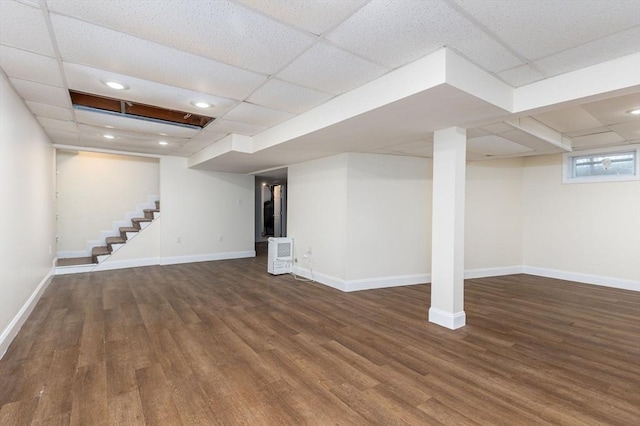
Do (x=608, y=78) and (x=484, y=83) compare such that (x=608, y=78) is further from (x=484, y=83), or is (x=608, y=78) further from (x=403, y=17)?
(x=403, y=17)

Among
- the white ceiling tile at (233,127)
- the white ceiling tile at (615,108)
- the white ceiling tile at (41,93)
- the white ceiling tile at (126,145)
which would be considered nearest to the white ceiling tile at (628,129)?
the white ceiling tile at (615,108)

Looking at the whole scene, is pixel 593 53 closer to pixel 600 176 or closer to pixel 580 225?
A: pixel 600 176

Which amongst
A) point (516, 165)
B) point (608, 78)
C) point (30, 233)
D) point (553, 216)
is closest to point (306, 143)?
point (608, 78)

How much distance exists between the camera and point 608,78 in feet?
7.22

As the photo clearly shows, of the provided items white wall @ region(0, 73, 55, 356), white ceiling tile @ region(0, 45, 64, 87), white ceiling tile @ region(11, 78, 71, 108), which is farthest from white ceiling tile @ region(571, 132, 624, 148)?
white wall @ region(0, 73, 55, 356)

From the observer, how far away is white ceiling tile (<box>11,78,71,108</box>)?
277 centimetres

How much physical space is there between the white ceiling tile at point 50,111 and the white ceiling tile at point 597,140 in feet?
22.8

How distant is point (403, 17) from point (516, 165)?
5636 millimetres

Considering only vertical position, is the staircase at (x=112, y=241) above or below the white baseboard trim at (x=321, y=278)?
→ above

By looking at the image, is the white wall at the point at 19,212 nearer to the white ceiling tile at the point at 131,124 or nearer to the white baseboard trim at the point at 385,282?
the white ceiling tile at the point at 131,124

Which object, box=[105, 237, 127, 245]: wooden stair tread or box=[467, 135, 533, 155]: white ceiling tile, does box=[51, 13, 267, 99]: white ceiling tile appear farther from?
box=[105, 237, 127, 245]: wooden stair tread

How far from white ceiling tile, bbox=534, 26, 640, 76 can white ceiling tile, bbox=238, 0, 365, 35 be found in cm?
157

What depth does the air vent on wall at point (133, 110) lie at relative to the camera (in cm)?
342

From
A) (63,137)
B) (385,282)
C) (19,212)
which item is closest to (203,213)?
(63,137)
